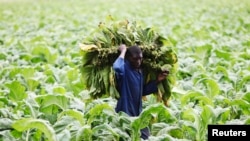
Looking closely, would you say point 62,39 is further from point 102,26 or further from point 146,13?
point 146,13

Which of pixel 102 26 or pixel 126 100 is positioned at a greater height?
pixel 102 26

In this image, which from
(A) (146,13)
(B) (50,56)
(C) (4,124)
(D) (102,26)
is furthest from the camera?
(A) (146,13)

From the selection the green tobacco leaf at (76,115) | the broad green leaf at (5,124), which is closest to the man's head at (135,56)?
the green tobacco leaf at (76,115)

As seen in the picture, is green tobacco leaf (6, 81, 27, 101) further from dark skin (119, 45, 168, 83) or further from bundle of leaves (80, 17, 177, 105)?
dark skin (119, 45, 168, 83)

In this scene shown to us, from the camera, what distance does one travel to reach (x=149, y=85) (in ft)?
16.4

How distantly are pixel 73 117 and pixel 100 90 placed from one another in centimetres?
33

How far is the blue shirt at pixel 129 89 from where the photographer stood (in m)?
4.79

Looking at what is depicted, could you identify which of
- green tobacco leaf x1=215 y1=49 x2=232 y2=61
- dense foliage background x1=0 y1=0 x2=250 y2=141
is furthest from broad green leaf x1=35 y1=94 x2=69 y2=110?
green tobacco leaf x1=215 y1=49 x2=232 y2=61

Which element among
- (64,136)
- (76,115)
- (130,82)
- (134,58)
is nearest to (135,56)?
(134,58)

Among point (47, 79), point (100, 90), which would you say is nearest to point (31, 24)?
point (47, 79)

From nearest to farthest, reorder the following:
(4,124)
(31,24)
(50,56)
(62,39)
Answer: (4,124)
(50,56)
(62,39)
(31,24)

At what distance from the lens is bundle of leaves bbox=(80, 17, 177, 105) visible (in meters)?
4.97

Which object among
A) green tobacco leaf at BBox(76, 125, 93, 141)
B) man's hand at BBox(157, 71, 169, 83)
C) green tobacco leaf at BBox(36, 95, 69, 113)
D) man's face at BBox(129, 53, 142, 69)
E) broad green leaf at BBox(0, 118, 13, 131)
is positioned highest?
man's face at BBox(129, 53, 142, 69)

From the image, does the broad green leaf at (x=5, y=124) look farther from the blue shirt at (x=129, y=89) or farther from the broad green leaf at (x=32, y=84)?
the broad green leaf at (x=32, y=84)
